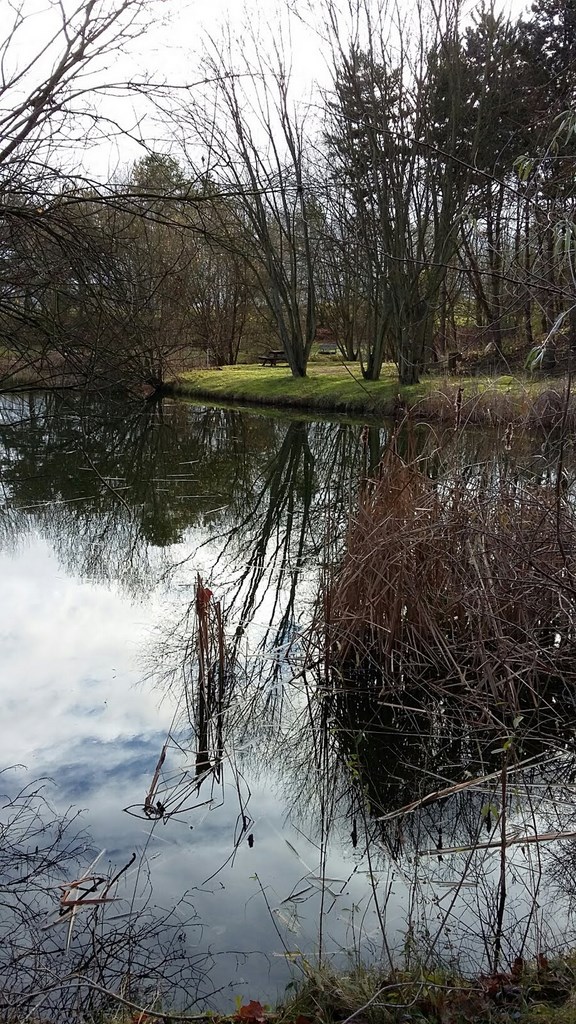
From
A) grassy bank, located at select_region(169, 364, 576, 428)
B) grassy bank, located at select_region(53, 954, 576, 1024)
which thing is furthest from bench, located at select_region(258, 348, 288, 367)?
grassy bank, located at select_region(53, 954, 576, 1024)

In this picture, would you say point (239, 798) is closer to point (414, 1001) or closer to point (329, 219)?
point (414, 1001)

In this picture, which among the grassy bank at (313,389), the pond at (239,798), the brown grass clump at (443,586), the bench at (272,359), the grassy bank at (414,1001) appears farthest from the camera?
the bench at (272,359)

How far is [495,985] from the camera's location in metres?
2.69

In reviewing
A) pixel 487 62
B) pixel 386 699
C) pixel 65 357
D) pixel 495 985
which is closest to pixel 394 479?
pixel 386 699

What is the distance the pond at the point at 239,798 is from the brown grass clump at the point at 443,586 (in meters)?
0.17

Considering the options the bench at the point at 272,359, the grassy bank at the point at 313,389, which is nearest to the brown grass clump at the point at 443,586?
the grassy bank at the point at 313,389

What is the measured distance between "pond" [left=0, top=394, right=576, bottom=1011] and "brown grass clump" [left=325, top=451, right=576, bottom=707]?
6.7 inches

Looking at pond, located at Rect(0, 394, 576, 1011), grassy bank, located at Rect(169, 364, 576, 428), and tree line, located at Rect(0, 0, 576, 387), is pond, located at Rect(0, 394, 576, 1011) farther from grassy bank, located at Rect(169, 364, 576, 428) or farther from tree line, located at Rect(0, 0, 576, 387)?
grassy bank, located at Rect(169, 364, 576, 428)

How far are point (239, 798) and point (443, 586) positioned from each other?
72.9 inches

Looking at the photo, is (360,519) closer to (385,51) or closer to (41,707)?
(41,707)

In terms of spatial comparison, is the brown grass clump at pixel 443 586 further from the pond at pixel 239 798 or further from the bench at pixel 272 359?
the bench at pixel 272 359

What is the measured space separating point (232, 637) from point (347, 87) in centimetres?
1626

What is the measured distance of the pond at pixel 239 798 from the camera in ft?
10.5

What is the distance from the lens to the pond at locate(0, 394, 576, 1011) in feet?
10.5
